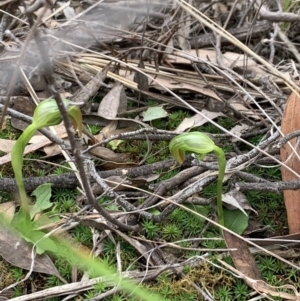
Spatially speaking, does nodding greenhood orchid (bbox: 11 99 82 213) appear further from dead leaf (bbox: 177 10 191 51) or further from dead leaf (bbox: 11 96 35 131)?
dead leaf (bbox: 177 10 191 51)

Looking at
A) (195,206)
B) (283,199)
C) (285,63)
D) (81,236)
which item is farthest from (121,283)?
(285,63)

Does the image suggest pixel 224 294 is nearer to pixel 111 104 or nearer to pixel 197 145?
pixel 197 145

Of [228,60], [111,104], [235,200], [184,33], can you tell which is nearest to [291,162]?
[235,200]

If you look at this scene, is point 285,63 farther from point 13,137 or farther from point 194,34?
point 13,137

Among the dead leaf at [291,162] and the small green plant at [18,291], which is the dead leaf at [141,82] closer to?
the dead leaf at [291,162]

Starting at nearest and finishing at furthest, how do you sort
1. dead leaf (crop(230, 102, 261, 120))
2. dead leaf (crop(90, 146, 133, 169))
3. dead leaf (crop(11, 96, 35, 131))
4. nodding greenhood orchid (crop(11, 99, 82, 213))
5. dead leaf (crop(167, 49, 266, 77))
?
nodding greenhood orchid (crop(11, 99, 82, 213))
dead leaf (crop(90, 146, 133, 169))
dead leaf (crop(11, 96, 35, 131))
dead leaf (crop(230, 102, 261, 120))
dead leaf (crop(167, 49, 266, 77))

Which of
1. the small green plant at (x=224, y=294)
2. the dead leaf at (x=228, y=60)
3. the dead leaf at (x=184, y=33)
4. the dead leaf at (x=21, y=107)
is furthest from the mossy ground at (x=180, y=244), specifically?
the dead leaf at (x=184, y=33)

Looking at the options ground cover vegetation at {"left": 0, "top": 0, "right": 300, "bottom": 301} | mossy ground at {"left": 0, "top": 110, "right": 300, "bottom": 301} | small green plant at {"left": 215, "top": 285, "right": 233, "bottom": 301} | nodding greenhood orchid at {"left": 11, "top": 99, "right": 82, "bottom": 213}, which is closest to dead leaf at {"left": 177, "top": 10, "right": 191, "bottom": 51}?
ground cover vegetation at {"left": 0, "top": 0, "right": 300, "bottom": 301}

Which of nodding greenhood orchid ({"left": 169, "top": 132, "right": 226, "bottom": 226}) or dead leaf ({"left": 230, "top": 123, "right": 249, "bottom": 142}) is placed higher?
nodding greenhood orchid ({"left": 169, "top": 132, "right": 226, "bottom": 226})
